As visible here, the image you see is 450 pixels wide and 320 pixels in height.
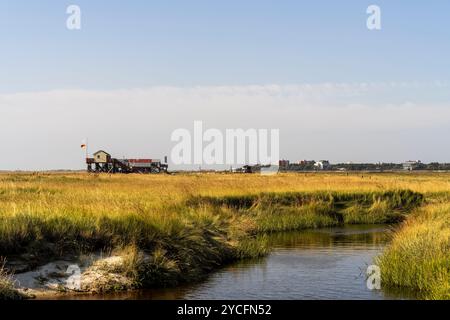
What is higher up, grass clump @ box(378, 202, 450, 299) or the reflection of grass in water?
grass clump @ box(378, 202, 450, 299)

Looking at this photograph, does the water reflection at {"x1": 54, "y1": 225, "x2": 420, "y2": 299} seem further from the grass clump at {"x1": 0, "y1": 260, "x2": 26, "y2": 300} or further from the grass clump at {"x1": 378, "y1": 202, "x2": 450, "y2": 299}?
the grass clump at {"x1": 0, "y1": 260, "x2": 26, "y2": 300}

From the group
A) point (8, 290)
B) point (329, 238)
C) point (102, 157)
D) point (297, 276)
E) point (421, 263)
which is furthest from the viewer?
point (102, 157)

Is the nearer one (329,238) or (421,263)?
(421,263)

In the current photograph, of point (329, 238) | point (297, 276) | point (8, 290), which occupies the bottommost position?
point (329, 238)

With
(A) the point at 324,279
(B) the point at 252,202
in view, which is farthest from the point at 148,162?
(A) the point at 324,279

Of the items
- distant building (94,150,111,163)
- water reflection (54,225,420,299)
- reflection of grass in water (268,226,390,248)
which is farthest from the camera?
distant building (94,150,111,163)

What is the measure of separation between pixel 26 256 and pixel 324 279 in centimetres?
869

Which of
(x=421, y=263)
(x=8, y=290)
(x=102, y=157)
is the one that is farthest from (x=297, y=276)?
(x=102, y=157)

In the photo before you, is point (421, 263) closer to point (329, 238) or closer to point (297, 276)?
point (297, 276)

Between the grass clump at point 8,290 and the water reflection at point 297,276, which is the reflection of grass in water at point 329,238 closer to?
the water reflection at point 297,276

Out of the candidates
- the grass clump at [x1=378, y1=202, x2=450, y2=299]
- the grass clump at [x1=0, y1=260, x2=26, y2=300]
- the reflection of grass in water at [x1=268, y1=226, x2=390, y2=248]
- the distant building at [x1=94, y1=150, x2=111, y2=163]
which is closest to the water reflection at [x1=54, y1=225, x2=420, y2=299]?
the reflection of grass in water at [x1=268, y1=226, x2=390, y2=248]

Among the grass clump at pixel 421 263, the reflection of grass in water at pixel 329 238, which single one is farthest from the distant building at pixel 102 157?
the grass clump at pixel 421 263
